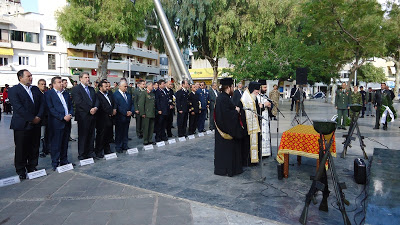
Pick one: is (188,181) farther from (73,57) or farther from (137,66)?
(137,66)

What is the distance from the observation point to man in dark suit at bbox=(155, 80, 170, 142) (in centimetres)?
945

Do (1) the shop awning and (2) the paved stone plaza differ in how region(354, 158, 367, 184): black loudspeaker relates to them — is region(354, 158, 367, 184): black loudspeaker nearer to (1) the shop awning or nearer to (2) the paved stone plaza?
(2) the paved stone plaza

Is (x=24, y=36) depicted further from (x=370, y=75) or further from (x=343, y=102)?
(x=370, y=75)

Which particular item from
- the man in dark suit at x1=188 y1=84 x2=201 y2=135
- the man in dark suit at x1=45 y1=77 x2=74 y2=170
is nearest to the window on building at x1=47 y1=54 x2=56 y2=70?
the man in dark suit at x1=188 y1=84 x2=201 y2=135

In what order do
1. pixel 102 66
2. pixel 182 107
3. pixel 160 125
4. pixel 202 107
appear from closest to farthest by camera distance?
pixel 160 125
pixel 182 107
pixel 202 107
pixel 102 66

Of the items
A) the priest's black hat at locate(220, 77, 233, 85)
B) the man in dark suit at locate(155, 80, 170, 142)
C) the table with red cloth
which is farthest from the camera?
the man in dark suit at locate(155, 80, 170, 142)

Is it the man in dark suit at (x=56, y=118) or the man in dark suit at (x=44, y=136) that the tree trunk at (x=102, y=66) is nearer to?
the man in dark suit at (x=44, y=136)

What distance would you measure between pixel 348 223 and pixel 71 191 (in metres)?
4.14

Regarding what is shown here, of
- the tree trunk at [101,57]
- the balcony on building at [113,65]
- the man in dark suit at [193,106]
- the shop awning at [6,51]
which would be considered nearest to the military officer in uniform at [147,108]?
the man in dark suit at [193,106]

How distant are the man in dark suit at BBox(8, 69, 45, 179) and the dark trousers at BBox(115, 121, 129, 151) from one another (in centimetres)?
236

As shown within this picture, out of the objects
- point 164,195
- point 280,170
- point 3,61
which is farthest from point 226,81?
point 3,61

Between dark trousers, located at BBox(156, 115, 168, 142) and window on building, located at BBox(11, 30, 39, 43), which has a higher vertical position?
window on building, located at BBox(11, 30, 39, 43)

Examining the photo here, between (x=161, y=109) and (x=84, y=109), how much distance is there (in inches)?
118

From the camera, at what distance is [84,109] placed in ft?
22.3
